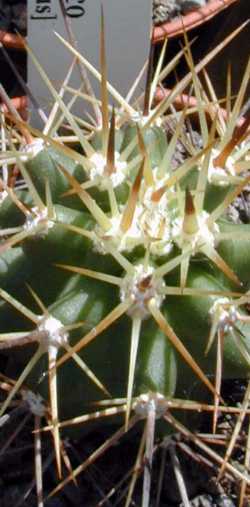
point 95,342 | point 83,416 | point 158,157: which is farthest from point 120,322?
point 158,157

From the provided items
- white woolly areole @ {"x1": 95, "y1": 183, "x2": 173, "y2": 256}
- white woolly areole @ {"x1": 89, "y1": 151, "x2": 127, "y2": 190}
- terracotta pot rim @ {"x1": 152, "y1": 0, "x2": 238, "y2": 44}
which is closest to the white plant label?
terracotta pot rim @ {"x1": 152, "y1": 0, "x2": 238, "y2": 44}

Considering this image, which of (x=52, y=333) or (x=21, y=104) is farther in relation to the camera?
(x=21, y=104)

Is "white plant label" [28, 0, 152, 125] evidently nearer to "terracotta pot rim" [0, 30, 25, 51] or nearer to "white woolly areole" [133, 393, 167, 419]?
"terracotta pot rim" [0, 30, 25, 51]

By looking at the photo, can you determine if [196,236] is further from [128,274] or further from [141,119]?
[141,119]

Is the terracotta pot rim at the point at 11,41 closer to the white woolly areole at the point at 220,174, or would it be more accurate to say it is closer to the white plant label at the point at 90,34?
the white plant label at the point at 90,34

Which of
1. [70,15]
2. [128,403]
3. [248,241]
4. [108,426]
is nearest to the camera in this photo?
[128,403]

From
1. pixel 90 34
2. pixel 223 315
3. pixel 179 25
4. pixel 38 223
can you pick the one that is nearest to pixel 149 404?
pixel 223 315

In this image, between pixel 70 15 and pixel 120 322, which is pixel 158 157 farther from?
pixel 70 15

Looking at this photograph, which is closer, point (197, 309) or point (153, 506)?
point (197, 309)
